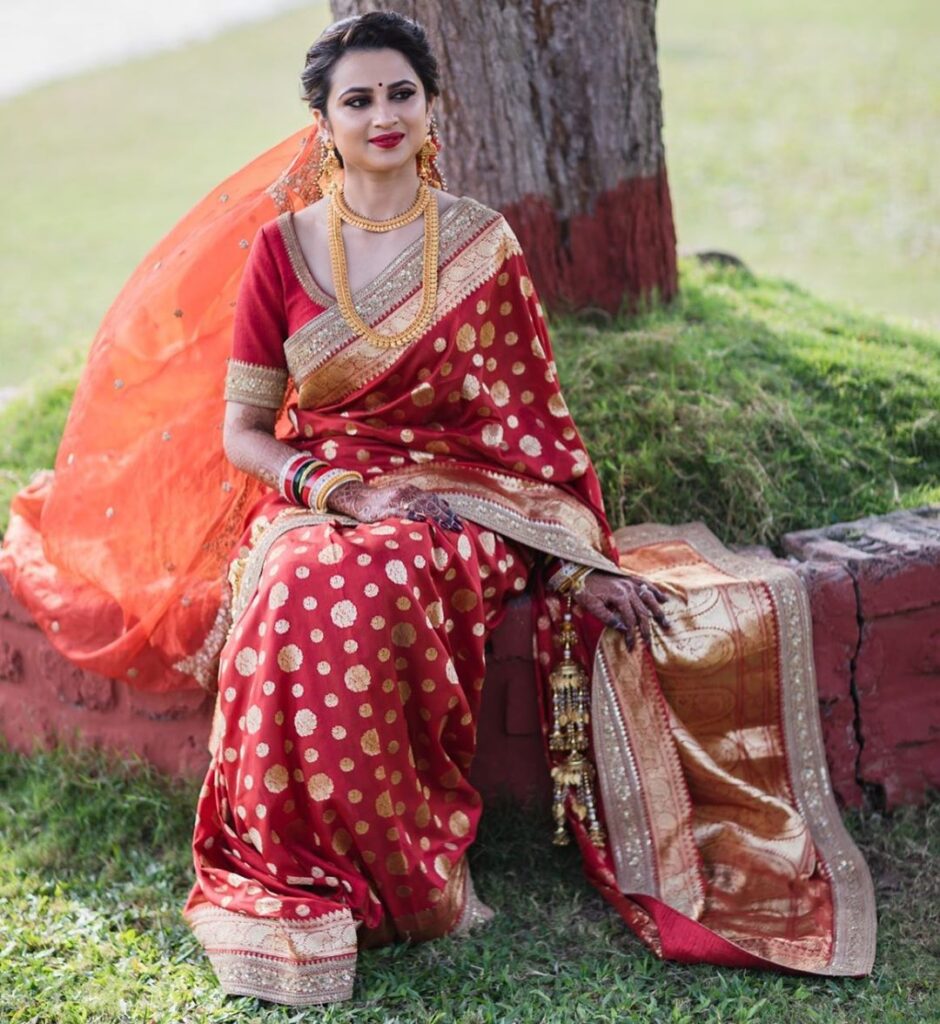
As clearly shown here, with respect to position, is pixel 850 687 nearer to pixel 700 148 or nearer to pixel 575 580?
pixel 575 580

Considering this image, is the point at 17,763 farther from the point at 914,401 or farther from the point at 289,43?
the point at 289,43

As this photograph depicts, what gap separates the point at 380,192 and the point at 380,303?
0.26 m

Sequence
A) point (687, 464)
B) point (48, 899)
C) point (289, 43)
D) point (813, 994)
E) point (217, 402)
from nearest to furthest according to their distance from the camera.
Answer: point (813, 994)
point (48, 899)
point (217, 402)
point (687, 464)
point (289, 43)

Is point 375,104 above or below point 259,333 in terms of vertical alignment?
above

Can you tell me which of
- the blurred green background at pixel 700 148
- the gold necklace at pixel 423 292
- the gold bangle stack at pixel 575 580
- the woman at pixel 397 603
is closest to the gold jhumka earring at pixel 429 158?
the woman at pixel 397 603

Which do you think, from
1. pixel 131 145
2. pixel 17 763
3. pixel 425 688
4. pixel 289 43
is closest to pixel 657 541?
pixel 425 688

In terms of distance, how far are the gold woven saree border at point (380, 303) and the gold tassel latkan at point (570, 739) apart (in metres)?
0.72

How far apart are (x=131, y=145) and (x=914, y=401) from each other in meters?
14.3

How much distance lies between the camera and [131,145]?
17109 millimetres

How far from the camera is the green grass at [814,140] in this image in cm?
1148

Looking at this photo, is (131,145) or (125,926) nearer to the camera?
(125,926)

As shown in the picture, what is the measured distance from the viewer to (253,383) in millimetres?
3371

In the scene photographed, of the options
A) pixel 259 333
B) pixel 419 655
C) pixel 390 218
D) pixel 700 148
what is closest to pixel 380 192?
pixel 390 218

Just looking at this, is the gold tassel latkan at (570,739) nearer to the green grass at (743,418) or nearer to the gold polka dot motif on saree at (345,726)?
the gold polka dot motif on saree at (345,726)
